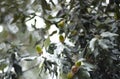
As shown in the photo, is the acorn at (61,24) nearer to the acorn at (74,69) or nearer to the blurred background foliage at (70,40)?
the blurred background foliage at (70,40)

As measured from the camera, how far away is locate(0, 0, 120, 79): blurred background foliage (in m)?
1.29

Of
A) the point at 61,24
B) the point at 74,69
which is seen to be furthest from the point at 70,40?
the point at 74,69

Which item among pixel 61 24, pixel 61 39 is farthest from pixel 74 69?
pixel 61 24

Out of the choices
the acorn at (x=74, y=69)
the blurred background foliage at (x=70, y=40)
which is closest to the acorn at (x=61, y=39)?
the blurred background foliage at (x=70, y=40)

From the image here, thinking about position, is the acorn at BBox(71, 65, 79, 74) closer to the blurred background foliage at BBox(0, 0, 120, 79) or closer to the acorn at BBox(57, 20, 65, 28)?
the blurred background foliage at BBox(0, 0, 120, 79)

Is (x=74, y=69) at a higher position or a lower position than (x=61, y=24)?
lower

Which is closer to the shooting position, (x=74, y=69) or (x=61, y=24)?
(x=74, y=69)

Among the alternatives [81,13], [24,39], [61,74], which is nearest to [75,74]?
[61,74]

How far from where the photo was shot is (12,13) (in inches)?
63.4

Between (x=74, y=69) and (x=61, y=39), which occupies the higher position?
(x=61, y=39)

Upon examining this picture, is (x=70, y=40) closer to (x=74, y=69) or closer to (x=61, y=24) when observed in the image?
(x=61, y=24)

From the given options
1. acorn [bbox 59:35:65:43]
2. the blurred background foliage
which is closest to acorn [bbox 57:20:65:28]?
the blurred background foliage

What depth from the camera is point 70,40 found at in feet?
4.67

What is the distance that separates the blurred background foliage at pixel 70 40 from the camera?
50.9 inches
